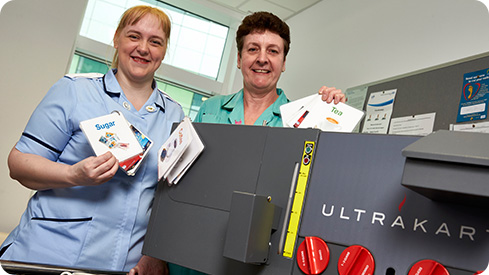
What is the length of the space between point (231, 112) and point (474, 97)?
4.35 ft

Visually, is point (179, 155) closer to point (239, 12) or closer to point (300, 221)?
point (300, 221)

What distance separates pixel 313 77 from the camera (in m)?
3.44

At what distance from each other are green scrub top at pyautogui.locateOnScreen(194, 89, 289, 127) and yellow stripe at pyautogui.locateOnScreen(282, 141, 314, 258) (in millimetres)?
725

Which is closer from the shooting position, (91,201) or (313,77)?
(91,201)

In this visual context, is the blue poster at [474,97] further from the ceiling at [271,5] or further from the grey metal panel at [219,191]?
the ceiling at [271,5]

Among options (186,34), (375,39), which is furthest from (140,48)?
(186,34)

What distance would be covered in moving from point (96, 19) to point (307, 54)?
2149 millimetres

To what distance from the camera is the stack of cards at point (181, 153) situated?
88 centimetres

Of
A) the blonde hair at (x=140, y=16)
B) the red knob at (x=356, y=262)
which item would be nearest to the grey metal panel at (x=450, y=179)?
the red knob at (x=356, y=262)

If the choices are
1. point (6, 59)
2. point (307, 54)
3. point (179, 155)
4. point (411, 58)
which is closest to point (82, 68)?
point (6, 59)

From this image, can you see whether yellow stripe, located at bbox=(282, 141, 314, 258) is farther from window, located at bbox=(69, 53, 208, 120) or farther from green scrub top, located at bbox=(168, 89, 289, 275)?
window, located at bbox=(69, 53, 208, 120)

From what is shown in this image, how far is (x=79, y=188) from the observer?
1127 millimetres

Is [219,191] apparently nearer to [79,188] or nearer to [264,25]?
[79,188]

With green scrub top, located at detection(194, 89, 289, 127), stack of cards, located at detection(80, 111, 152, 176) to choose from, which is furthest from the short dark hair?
stack of cards, located at detection(80, 111, 152, 176)
